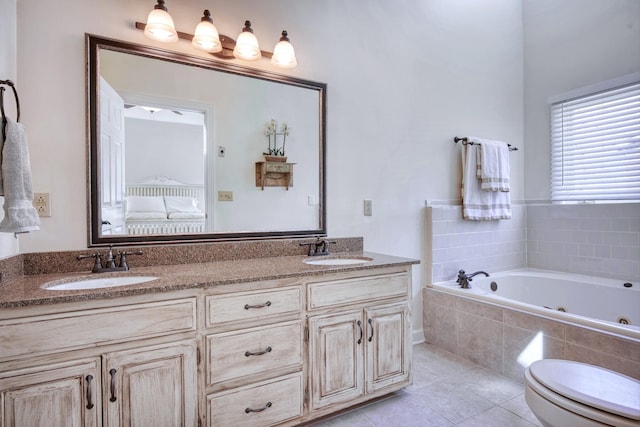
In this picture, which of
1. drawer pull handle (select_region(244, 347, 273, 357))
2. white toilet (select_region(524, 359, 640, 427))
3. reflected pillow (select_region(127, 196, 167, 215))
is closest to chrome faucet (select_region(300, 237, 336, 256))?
drawer pull handle (select_region(244, 347, 273, 357))

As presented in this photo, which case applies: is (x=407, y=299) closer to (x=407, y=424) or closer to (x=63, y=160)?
(x=407, y=424)

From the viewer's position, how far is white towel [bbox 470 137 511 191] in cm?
289

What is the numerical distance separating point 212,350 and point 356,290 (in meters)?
0.76

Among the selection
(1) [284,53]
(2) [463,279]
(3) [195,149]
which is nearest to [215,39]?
(1) [284,53]

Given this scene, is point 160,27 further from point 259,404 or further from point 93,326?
point 259,404

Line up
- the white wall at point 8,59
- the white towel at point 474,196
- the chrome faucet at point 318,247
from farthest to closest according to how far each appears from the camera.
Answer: the white towel at point 474,196 < the chrome faucet at point 318,247 < the white wall at point 8,59

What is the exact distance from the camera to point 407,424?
175cm

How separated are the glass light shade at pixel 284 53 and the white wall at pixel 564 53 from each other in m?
2.55

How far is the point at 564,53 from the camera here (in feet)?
10.1

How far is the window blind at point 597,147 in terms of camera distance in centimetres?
271

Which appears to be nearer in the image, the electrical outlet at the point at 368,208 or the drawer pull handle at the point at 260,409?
the drawer pull handle at the point at 260,409

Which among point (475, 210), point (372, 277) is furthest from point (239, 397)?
point (475, 210)

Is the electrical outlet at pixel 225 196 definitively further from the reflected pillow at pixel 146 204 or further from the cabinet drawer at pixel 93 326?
the cabinet drawer at pixel 93 326

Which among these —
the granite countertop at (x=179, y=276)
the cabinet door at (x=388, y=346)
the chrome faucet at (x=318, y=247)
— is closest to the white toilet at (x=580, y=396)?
the cabinet door at (x=388, y=346)
